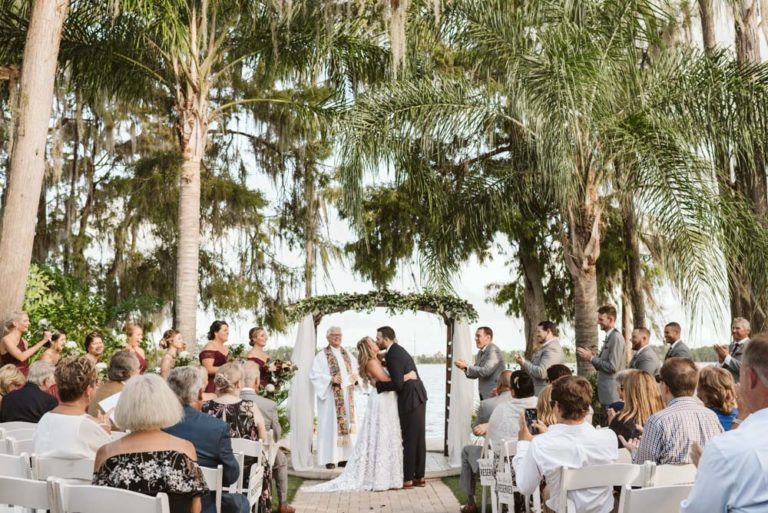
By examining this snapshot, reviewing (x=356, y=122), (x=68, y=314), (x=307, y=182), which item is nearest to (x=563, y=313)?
(x=307, y=182)

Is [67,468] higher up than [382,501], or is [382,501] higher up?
[67,468]

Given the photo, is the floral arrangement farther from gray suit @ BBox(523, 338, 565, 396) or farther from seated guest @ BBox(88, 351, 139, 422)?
seated guest @ BBox(88, 351, 139, 422)

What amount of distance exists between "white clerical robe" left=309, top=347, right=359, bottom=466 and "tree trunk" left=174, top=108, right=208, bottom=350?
78.2 inches

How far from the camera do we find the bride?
9.20 meters

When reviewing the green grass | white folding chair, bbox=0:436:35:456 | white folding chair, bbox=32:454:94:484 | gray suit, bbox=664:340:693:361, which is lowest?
the green grass

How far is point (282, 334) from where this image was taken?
19.0 meters

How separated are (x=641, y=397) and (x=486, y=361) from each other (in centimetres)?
442

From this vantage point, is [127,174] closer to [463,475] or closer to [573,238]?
[573,238]

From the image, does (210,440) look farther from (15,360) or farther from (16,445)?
(15,360)

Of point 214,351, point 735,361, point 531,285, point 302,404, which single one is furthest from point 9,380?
point 531,285

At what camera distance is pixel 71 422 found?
467 centimetres

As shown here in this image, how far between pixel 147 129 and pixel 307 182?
4.48m

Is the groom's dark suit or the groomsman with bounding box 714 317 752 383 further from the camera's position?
the groom's dark suit

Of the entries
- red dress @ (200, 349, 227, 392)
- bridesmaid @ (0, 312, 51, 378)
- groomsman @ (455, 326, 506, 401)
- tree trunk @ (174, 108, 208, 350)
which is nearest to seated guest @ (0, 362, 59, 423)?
bridesmaid @ (0, 312, 51, 378)
